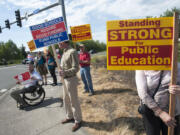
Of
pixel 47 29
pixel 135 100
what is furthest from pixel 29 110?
pixel 135 100

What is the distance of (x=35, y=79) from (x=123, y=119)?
298 centimetres

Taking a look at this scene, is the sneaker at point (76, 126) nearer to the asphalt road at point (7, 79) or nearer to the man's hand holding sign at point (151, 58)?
the man's hand holding sign at point (151, 58)

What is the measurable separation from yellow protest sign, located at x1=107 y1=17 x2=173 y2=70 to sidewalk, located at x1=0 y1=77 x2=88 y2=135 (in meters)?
1.96

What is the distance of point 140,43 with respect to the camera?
66.1 inches

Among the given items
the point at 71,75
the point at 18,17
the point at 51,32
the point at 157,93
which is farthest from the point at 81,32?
the point at 18,17

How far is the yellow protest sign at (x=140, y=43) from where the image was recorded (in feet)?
5.28

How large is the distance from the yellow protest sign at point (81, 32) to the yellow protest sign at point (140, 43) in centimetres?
403

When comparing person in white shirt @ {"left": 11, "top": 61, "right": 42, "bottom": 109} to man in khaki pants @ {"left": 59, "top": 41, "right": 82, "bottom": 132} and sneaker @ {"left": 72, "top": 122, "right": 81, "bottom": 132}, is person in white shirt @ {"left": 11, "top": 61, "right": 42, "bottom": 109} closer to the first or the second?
man in khaki pants @ {"left": 59, "top": 41, "right": 82, "bottom": 132}

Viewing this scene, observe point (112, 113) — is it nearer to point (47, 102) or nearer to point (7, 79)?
point (47, 102)

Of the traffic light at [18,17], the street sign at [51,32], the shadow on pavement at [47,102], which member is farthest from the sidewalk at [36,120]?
the traffic light at [18,17]

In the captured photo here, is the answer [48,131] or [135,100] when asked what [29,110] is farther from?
[135,100]

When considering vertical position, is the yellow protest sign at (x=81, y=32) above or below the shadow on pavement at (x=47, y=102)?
above

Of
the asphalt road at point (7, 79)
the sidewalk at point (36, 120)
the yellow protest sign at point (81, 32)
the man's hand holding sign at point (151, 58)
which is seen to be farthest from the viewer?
the asphalt road at point (7, 79)

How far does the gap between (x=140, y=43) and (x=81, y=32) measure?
4206 millimetres
